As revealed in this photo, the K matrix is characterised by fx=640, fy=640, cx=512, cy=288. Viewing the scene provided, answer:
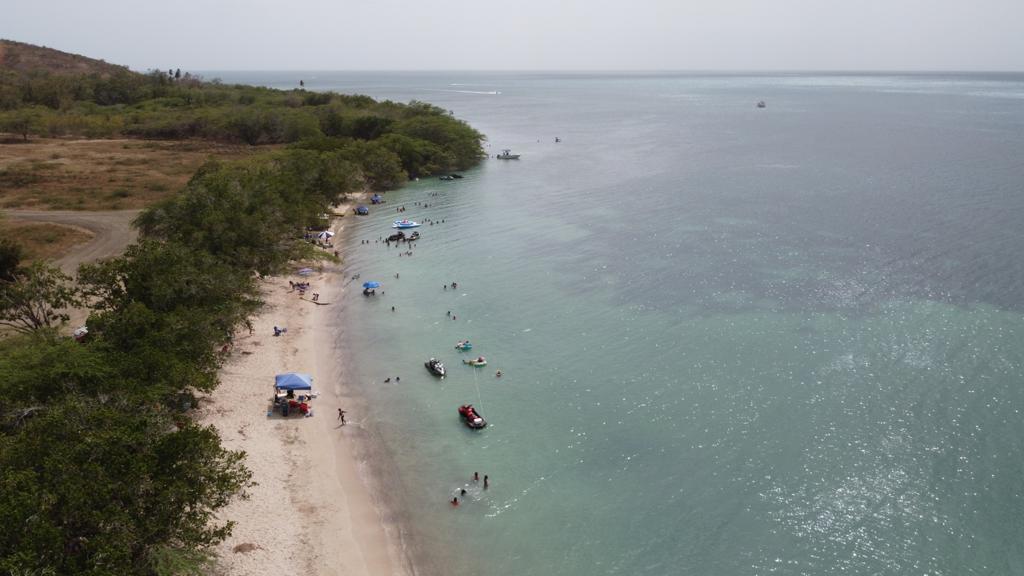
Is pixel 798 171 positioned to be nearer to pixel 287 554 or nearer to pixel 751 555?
pixel 751 555

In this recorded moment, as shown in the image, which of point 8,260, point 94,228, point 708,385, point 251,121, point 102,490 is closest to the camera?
point 102,490

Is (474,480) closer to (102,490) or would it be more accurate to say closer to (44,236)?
(102,490)

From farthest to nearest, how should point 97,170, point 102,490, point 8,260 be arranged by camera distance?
point 97,170
point 8,260
point 102,490

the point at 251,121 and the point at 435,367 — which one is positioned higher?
the point at 251,121

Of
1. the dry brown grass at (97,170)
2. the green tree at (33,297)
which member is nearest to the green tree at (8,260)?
the green tree at (33,297)

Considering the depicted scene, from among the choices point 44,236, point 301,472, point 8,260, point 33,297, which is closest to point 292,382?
point 301,472

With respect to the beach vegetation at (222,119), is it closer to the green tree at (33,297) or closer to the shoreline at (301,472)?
the shoreline at (301,472)
